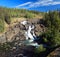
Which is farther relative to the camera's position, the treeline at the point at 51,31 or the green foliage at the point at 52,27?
the green foliage at the point at 52,27

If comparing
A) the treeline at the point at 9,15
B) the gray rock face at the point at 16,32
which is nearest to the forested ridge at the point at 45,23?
the treeline at the point at 9,15

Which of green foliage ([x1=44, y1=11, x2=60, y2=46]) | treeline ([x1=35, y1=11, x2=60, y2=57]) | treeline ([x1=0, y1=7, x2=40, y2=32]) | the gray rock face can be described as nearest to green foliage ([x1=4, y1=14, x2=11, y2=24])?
treeline ([x1=0, y1=7, x2=40, y2=32])

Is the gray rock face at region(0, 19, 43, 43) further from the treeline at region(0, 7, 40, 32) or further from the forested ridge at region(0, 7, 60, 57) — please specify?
the treeline at region(0, 7, 40, 32)

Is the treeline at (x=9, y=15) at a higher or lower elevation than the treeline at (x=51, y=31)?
higher

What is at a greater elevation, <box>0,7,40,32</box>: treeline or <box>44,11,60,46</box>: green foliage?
<box>0,7,40,32</box>: treeline

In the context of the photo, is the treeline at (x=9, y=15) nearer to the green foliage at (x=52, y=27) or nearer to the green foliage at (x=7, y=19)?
the green foliage at (x=7, y=19)

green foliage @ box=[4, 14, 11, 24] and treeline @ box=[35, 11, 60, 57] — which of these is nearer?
treeline @ box=[35, 11, 60, 57]

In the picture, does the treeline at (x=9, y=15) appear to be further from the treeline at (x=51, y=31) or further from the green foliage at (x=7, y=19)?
the treeline at (x=51, y=31)

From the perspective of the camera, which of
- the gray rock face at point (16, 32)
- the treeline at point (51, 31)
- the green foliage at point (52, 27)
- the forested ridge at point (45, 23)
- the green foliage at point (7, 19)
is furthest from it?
the green foliage at point (7, 19)

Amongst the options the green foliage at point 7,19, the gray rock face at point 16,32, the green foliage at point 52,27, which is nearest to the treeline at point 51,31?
the green foliage at point 52,27

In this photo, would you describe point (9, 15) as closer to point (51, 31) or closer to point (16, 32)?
point (16, 32)

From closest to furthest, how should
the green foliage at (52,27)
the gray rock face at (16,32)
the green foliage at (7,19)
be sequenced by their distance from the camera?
the green foliage at (52,27) < the gray rock face at (16,32) < the green foliage at (7,19)

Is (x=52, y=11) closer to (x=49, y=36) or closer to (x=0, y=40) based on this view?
(x=0, y=40)

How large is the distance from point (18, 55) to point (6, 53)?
5.06 metres
